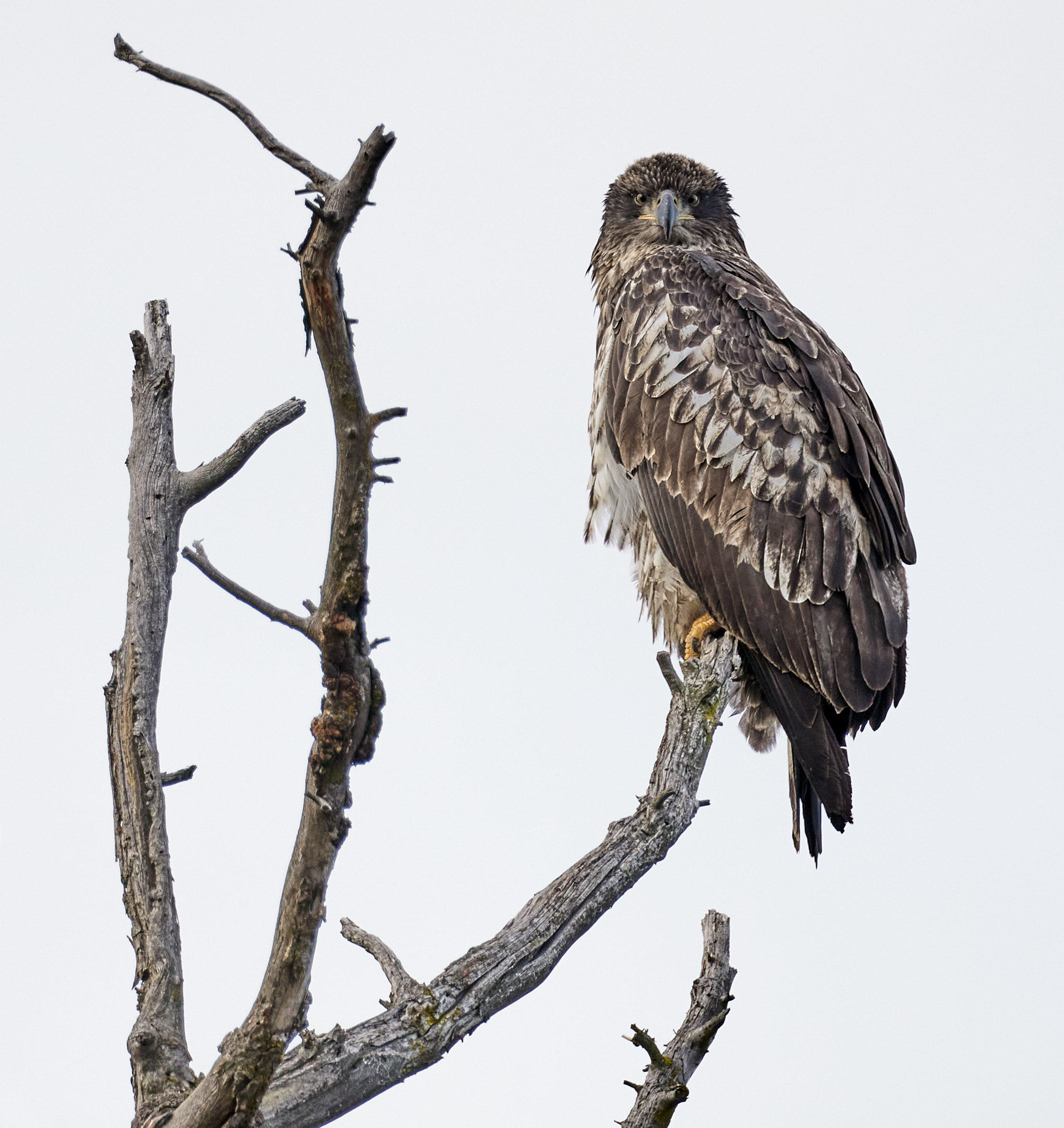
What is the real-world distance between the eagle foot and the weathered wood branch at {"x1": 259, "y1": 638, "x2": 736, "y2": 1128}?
1561 mm

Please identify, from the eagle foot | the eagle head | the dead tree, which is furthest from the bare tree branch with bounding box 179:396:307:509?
the eagle head

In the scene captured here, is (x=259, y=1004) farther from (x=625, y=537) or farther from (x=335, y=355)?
(x=625, y=537)

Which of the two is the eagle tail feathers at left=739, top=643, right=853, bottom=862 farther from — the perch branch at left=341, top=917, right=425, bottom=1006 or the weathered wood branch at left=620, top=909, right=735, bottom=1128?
the perch branch at left=341, top=917, right=425, bottom=1006

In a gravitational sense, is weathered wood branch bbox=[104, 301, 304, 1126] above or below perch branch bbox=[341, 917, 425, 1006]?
above

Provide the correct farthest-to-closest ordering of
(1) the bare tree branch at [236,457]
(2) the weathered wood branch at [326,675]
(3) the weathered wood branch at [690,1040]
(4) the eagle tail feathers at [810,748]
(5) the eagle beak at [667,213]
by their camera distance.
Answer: (5) the eagle beak at [667,213]
(4) the eagle tail feathers at [810,748]
(1) the bare tree branch at [236,457]
(3) the weathered wood branch at [690,1040]
(2) the weathered wood branch at [326,675]

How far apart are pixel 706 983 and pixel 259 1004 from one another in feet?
5.44

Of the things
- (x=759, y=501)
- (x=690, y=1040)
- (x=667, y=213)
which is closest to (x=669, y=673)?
(x=690, y=1040)

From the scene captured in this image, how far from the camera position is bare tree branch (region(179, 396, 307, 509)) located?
412 cm

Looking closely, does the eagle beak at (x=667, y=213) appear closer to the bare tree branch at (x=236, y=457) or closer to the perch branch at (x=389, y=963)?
the bare tree branch at (x=236, y=457)

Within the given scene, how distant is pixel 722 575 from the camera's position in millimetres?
5785

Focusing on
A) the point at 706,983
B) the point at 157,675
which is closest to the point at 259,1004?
the point at 157,675

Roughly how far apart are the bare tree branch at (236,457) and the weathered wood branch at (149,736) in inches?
0.7

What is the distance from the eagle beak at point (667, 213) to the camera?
23.0 ft

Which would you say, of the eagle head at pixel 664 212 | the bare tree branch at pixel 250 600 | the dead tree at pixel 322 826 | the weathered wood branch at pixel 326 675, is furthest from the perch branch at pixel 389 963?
the eagle head at pixel 664 212
